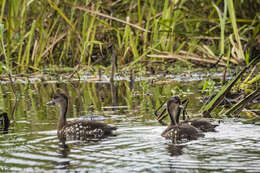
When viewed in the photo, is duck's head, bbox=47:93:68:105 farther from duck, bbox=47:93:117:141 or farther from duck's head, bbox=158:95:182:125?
duck's head, bbox=158:95:182:125

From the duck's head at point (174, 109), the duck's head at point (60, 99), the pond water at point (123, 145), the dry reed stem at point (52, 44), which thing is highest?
the dry reed stem at point (52, 44)

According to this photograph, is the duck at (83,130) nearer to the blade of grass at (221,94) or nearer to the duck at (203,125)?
the duck at (203,125)

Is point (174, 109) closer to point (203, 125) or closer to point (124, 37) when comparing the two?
point (203, 125)

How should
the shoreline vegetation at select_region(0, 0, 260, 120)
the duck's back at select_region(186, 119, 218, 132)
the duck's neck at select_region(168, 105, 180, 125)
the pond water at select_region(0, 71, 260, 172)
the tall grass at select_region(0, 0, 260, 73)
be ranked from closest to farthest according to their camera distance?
the pond water at select_region(0, 71, 260, 172) < the duck's back at select_region(186, 119, 218, 132) < the duck's neck at select_region(168, 105, 180, 125) < the shoreline vegetation at select_region(0, 0, 260, 120) < the tall grass at select_region(0, 0, 260, 73)

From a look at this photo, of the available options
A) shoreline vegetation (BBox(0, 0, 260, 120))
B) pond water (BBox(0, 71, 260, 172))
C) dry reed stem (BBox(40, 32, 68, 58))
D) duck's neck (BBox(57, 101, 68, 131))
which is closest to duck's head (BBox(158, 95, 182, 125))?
pond water (BBox(0, 71, 260, 172))

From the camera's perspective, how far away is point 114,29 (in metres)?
11.8

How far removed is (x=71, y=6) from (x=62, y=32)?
61.7 inches

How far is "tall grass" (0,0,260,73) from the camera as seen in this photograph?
11305 millimetres

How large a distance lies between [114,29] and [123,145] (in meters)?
6.48

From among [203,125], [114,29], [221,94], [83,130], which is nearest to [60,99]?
[83,130]

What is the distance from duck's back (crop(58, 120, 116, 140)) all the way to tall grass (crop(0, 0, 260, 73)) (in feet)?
14.8

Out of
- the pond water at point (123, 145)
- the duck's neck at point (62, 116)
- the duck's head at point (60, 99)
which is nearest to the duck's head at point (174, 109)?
the pond water at point (123, 145)

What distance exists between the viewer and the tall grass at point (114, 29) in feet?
37.1

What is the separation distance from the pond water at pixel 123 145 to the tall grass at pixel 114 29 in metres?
2.66
